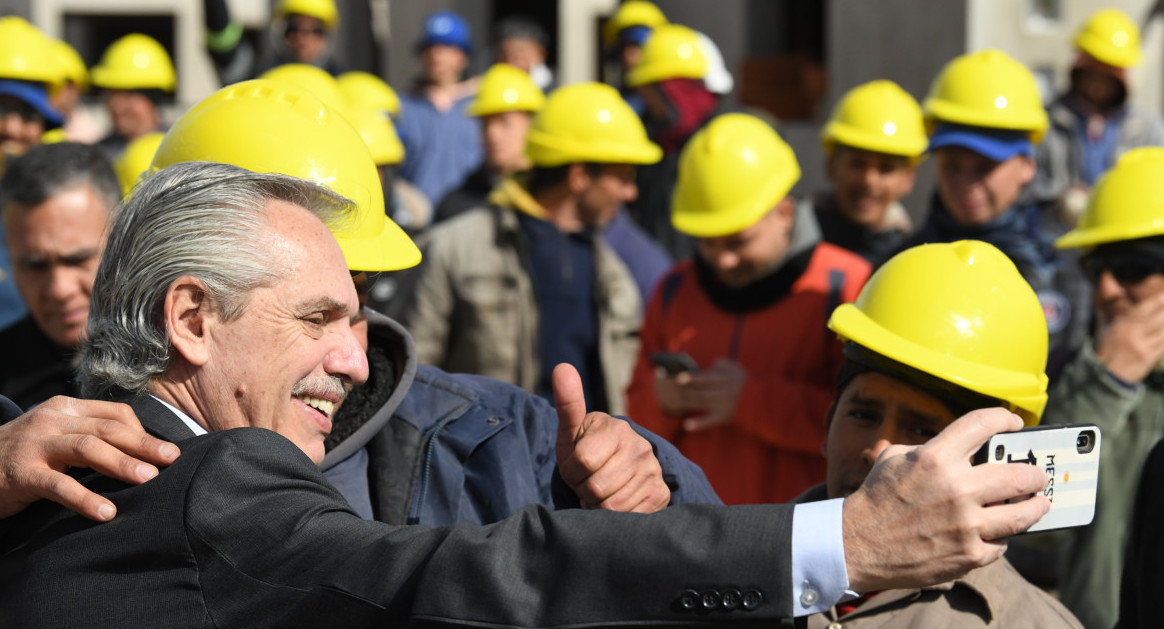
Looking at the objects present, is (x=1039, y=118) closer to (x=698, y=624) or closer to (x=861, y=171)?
(x=861, y=171)

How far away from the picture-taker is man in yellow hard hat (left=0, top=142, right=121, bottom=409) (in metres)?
4.24

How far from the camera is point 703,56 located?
8.05 meters

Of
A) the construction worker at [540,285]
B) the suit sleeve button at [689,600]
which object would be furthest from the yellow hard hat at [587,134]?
the suit sleeve button at [689,600]

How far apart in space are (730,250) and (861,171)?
65.7 inches

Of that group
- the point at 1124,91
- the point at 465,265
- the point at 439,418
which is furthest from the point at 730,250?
the point at 1124,91

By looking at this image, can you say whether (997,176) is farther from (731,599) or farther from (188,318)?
(731,599)

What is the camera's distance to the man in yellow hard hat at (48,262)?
4.24 m

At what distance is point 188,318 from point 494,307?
3.58m

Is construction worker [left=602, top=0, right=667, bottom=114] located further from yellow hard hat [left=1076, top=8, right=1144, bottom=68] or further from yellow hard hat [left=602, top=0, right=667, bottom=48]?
yellow hard hat [left=1076, top=8, right=1144, bottom=68]

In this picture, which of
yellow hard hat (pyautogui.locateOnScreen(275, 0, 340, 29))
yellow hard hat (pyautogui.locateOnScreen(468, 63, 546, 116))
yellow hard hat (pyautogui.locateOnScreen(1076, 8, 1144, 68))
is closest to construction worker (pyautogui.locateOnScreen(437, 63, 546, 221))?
yellow hard hat (pyautogui.locateOnScreen(468, 63, 546, 116))

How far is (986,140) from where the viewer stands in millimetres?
5133

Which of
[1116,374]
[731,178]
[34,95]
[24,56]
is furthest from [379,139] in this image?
[1116,374]

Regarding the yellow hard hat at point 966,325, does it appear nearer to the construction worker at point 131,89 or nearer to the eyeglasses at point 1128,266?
the eyeglasses at point 1128,266

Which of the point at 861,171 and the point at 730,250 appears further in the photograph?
the point at 861,171
